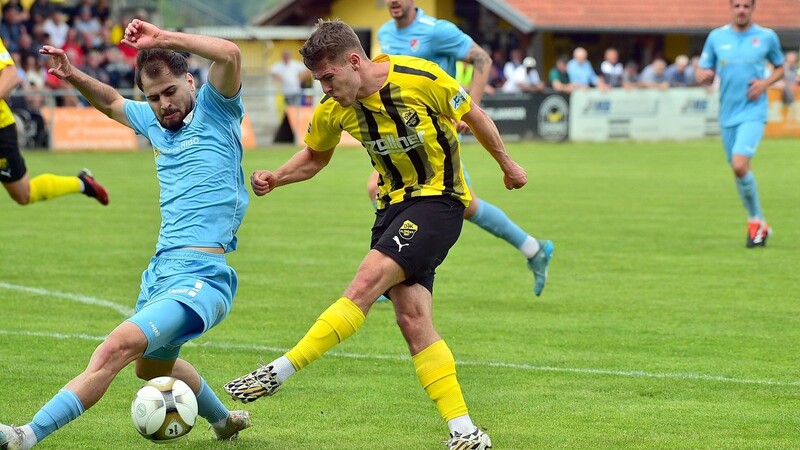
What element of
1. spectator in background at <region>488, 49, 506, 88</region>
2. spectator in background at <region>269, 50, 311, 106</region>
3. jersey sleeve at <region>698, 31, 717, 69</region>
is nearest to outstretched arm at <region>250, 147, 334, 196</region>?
jersey sleeve at <region>698, 31, 717, 69</region>

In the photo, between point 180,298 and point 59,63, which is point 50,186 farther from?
point 180,298

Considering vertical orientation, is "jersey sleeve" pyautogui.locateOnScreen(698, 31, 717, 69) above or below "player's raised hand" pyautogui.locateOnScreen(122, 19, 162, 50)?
below

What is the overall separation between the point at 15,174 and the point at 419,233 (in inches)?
252

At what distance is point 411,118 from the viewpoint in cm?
582

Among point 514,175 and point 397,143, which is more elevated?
point 397,143

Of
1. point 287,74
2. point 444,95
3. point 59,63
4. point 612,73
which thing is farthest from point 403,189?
point 612,73

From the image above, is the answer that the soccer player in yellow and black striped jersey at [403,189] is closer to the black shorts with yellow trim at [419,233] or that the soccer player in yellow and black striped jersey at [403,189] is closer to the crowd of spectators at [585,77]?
the black shorts with yellow trim at [419,233]

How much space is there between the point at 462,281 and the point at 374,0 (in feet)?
107

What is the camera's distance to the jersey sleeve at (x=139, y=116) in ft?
19.6

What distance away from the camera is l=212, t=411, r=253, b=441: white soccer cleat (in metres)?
6.00

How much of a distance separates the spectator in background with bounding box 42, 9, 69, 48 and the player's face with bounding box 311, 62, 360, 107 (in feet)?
83.8

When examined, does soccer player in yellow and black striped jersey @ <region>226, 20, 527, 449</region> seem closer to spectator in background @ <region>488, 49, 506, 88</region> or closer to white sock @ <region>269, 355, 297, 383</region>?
white sock @ <region>269, 355, 297, 383</region>

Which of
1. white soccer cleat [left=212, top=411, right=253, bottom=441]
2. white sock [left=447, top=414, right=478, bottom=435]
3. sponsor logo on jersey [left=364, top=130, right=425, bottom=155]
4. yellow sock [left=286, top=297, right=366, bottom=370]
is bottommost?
white soccer cleat [left=212, top=411, right=253, bottom=441]

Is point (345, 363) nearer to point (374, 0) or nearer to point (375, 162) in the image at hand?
point (375, 162)
